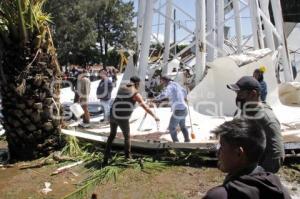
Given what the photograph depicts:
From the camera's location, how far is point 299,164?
9.01 metres

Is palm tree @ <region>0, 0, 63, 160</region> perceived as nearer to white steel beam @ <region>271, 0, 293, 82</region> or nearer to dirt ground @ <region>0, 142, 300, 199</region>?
dirt ground @ <region>0, 142, 300, 199</region>

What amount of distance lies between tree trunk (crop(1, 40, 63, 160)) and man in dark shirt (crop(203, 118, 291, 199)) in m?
7.93

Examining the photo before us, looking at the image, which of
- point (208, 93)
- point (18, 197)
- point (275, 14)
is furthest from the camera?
point (275, 14)

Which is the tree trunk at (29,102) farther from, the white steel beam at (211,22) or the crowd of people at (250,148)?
the white steel beam at (211,22)

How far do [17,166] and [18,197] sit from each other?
2052mm

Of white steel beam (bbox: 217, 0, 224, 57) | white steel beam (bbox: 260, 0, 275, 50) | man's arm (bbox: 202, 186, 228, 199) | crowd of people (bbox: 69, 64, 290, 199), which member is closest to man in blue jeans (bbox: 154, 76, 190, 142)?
crowd of people (bbox: 69, 64, 290, 199)

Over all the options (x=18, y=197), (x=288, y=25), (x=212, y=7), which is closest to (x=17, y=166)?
(x=18, y=197)

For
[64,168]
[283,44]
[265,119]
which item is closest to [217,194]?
[265,119]

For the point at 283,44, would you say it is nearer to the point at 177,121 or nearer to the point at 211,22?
the point at 211,22

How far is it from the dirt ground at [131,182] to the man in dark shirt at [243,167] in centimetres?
486

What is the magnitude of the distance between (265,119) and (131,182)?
463 centimetres

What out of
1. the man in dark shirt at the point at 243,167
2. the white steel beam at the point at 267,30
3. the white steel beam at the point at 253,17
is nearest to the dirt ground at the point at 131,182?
the man in dark shirt at the point at 243,167

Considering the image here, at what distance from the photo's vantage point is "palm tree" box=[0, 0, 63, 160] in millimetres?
9922

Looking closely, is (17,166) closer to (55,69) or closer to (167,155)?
(55,69)
